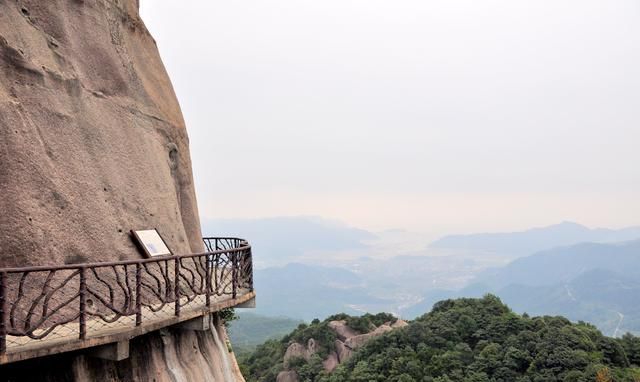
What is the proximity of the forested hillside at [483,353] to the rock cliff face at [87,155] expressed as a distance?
34914mm

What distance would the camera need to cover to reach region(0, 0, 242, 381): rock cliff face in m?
8.55

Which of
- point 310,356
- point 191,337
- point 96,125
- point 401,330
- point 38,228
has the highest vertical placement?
point 96,125

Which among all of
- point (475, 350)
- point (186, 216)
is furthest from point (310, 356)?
point (186, 216)

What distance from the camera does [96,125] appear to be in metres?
10.9

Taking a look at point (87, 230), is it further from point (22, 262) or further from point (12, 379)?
point (12, 379)

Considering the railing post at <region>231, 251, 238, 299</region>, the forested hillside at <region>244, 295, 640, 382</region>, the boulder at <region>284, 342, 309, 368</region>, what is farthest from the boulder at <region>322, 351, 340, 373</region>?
the railing post at <region>231, 251, 238, 299</region>

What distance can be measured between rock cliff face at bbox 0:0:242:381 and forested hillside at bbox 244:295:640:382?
34.9m

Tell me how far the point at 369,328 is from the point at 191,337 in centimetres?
5365

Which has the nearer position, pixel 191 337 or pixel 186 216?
pixel 191 337

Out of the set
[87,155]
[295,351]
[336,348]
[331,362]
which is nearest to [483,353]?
[331,362]

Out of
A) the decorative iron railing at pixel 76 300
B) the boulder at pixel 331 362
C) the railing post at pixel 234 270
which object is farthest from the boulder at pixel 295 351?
the decorative iron railing at pixel 76 300

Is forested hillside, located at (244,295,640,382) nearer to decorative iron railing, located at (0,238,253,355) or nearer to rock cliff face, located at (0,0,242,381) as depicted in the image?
rock cliff face, located at (0,0,242,381)

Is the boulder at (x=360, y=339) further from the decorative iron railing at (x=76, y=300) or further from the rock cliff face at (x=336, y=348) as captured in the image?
the decorative iron railing at (x=76, y=300)

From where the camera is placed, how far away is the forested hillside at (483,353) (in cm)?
4038
